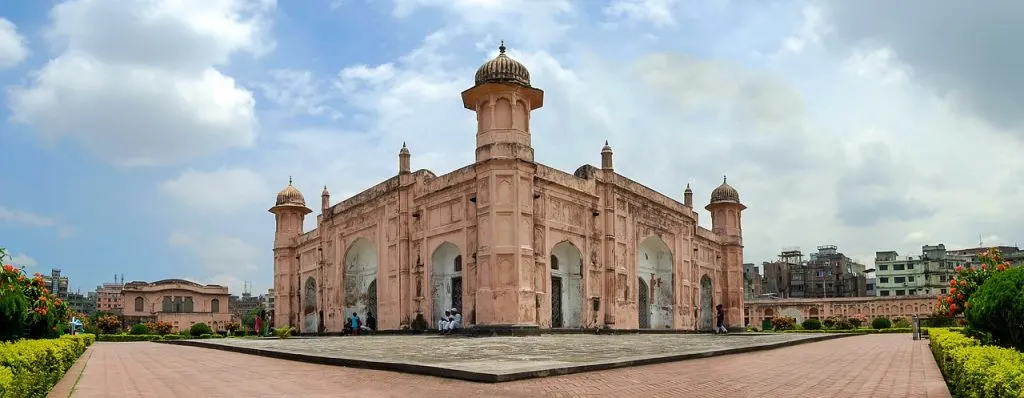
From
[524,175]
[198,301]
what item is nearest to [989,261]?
[524,175]

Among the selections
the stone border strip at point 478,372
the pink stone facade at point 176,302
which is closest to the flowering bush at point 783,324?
the stone border strip at point 478,372

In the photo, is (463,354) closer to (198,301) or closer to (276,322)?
(276,322)

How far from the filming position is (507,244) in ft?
77.5

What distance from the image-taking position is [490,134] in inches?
969

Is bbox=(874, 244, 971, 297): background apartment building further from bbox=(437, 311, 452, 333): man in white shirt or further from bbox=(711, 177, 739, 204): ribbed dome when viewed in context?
bbox=(437, 311, 452, 333): man in white shirt

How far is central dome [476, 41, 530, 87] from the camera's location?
81.1 ft

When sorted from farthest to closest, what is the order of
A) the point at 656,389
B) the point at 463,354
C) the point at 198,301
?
the point at 198,301 < the point at 463,354 < the point at 656,389

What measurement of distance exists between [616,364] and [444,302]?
17.1 m

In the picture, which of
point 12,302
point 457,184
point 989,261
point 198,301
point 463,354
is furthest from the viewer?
point 198,301

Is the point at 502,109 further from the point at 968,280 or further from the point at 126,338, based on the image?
the point at 126,338

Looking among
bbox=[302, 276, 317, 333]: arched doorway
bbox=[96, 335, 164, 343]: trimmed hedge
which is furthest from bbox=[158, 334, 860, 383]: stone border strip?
bbox=[96, 335, 164, 343]: trimmed hedge

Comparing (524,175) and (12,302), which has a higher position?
(524,175)

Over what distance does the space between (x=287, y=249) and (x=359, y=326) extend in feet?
41.4

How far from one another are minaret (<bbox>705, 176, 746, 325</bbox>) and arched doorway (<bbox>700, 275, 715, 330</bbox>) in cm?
99
